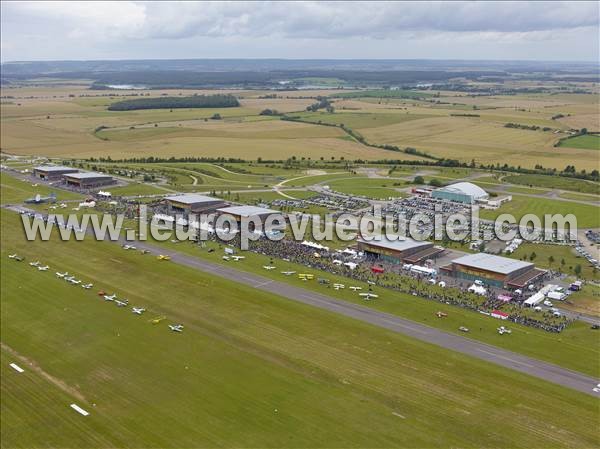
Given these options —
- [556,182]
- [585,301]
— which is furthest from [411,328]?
[556,182]

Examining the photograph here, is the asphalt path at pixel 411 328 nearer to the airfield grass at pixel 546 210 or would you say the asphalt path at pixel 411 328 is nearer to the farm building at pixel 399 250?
the farm building at pixel 399 250

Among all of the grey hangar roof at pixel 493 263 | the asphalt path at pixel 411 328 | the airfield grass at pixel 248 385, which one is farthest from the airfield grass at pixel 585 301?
the airfield grass at pixel 248 385

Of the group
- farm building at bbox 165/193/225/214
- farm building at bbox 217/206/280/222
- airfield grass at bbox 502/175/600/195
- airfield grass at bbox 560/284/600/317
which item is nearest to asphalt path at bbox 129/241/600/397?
airfield grass at bbox 560/284/600/317

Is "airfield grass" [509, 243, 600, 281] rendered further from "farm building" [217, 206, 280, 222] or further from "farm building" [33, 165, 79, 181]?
"farm building" [33, 165, 79, 181]

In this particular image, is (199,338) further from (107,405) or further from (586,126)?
(586,126)

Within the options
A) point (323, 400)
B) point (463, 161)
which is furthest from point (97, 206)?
point (463, 161)

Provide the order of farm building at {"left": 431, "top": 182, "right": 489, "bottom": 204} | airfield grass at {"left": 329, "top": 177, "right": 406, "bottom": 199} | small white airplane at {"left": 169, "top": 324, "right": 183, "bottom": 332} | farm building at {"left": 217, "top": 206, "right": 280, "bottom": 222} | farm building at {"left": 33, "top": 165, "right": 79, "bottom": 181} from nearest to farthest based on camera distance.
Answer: small white airplane at {"left": 169, "top": 324, "right": 183, "bottom": 332}
farm building at {"left": 217, "top": 206, "right": 280, "bottom": 222}
farm building at {"left": 431, "top": 182, "right": 489, "bottom": 204}
airfield grass at {"left": 329, "top": 177, "right": 406, "bottom": 199}
farm building at {"left": 33, "top": 165, "right": 79, "bottom": 181}
